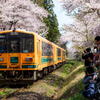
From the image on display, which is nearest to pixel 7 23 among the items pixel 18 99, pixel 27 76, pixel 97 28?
pixel 27 76

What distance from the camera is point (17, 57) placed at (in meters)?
8.65

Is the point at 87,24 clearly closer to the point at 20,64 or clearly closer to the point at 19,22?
the point at 19,22

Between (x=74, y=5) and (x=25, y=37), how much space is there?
3364 mm

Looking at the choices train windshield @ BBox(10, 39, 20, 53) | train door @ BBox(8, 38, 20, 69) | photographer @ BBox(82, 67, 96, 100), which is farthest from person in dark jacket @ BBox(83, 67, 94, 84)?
train windshield @ BBox(10, 39, 20, 53)

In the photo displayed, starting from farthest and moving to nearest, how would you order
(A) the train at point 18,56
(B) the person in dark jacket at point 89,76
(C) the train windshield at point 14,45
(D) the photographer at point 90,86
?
(C) the train windshield at point 14,45 < (A) the train at point 18,56 < (B) the person in dark jacket at point 89,76 < (D) the photographer at point 90,86

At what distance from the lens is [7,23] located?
1527 centimetres

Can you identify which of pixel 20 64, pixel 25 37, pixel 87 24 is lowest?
pixel 20 64

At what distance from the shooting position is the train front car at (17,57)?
8.59 m

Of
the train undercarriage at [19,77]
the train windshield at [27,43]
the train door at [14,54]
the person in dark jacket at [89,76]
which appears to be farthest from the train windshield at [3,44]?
the person in dark jacket at [89,76]

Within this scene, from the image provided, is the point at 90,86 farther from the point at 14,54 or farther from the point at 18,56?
the point at 14,54

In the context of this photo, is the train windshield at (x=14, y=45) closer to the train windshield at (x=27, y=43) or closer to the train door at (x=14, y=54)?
the train door at (x=14, y=54)

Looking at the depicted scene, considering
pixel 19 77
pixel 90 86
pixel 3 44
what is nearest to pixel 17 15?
pixel 3 44

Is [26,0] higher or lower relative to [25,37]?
higher

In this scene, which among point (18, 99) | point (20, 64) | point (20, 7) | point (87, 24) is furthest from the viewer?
point (20, 7)
